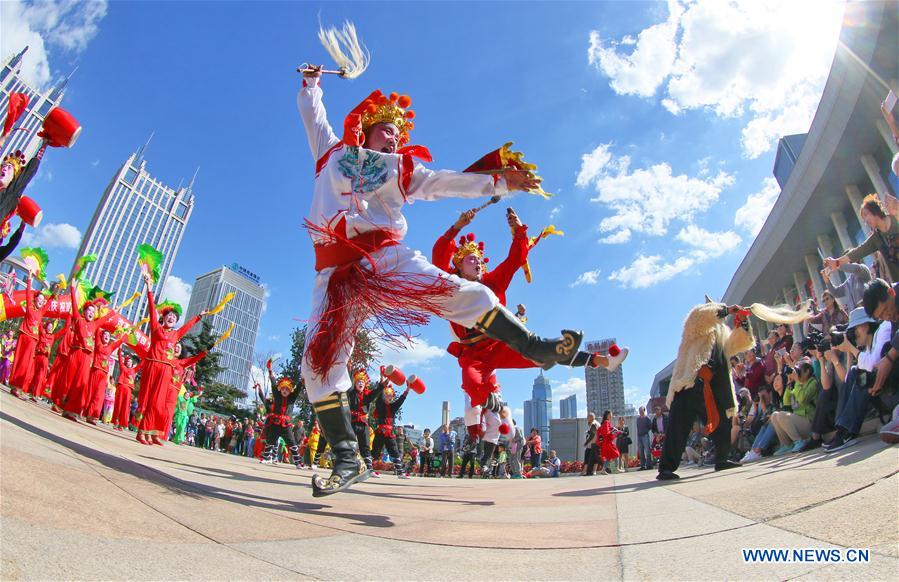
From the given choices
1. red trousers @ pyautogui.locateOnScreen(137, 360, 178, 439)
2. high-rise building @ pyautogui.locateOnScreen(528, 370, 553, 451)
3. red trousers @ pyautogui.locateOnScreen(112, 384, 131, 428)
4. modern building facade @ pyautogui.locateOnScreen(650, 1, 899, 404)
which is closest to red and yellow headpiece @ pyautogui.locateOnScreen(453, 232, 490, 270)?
red trousers @ pyautogui.locateOnScreen(137, 360, 178, 439)

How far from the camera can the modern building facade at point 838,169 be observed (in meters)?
12.3

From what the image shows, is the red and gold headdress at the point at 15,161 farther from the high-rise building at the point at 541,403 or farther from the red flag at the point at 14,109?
the high-rise building at the point at 541,403

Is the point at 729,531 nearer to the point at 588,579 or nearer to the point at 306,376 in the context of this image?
the point at 588,579

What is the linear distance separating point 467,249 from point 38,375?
35.0 ft

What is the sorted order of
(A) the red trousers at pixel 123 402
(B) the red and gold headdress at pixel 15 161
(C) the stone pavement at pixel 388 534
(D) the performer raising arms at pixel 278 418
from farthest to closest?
(A) the red trousers at pixel 123 402 → (D) the performer raising arms at pixel 278 418 → (B) the red and gold headdress at pixel 15 161 → (C) the stone pavement at pixel 388 534

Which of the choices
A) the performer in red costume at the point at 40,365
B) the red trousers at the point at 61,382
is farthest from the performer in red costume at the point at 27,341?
the red trousers at the point at 61,382

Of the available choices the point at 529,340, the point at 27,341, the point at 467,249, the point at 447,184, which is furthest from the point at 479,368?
the point at 27,341

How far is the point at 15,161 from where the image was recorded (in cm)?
432

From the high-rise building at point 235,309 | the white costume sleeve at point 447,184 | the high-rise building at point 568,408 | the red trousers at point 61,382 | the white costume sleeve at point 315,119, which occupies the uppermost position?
the high-rise building at point 235,309

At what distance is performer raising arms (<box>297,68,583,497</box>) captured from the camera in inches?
102

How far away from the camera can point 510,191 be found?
2.84m

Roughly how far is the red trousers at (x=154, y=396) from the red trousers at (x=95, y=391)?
3244 mm

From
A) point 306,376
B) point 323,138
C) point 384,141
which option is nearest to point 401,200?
point 384,141

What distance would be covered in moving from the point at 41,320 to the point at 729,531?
13.1m
